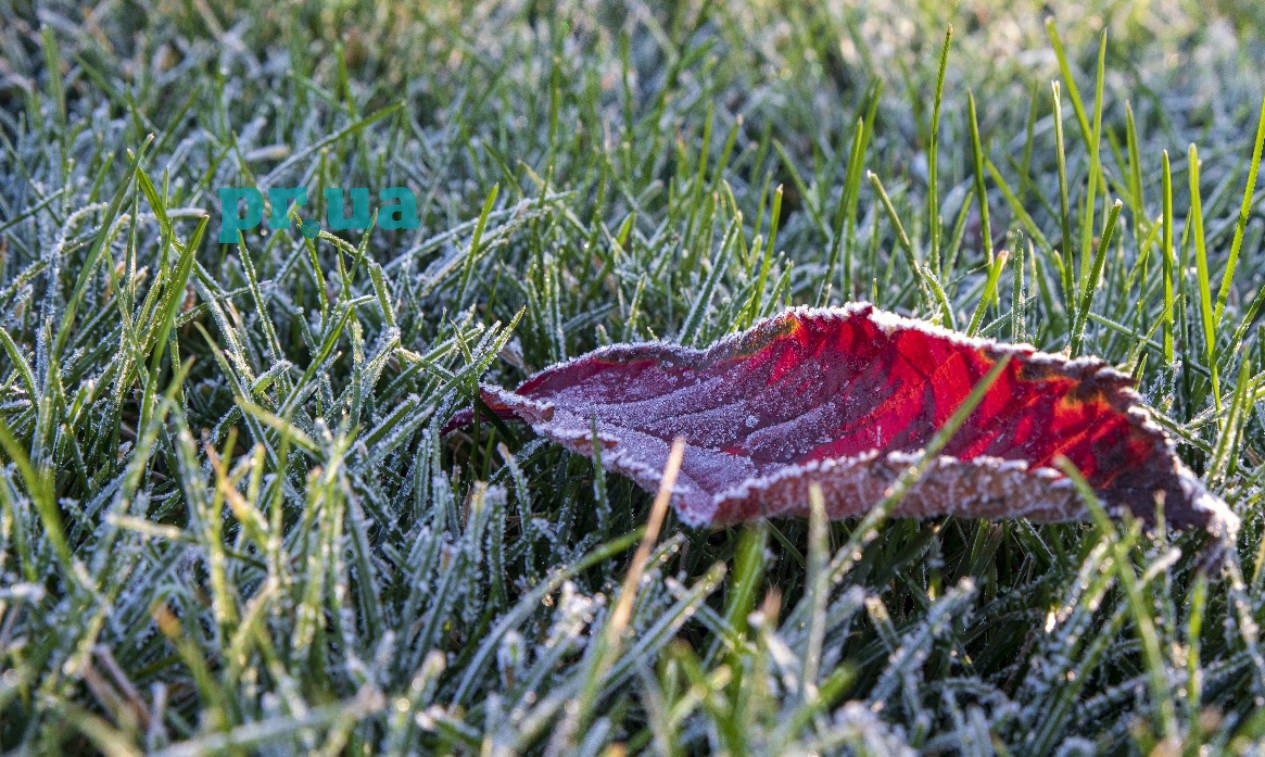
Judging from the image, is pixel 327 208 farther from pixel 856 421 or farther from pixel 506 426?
pixel 856 421

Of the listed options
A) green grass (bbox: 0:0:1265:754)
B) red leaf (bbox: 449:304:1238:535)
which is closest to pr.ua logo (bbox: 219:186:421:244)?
green grass (bbox: 0:0:1265:754)

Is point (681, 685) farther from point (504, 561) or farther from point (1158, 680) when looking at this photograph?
point (1158, 680)

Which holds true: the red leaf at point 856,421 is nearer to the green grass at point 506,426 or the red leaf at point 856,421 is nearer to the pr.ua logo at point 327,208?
the green grass at point 506,426

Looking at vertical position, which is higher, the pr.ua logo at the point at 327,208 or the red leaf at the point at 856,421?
the pr.ua logo at the point at 327,208

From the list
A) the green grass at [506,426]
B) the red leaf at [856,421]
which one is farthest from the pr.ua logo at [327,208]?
the red leaf at [856,421]

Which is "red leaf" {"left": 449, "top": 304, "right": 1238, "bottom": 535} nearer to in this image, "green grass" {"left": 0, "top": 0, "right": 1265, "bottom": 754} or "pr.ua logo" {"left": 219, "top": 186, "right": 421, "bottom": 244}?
"green grass" {"left": 0, "top": 0, "right": 1265, "bottom": 754}

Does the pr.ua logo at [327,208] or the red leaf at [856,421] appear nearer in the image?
the red leaf at [856,421]

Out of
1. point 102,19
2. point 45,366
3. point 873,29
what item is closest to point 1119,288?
point 873,29
